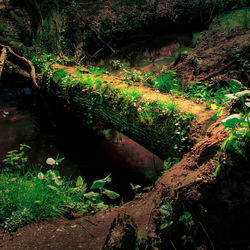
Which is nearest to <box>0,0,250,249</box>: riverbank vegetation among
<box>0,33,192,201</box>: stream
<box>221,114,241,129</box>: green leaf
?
<box>221,114,241,129</box>: green leaf

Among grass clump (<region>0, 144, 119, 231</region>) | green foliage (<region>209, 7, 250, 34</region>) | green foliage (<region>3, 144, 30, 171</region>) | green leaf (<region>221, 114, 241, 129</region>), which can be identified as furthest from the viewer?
green foliage (<region>209, 7, 250, 34</region>)

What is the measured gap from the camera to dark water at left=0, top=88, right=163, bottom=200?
3799mm

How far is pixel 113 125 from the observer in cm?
344

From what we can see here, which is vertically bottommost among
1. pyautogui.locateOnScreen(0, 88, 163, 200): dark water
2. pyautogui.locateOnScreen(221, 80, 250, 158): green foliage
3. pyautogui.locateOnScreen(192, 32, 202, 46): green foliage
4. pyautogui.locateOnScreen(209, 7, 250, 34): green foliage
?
pyautogui.locateOnScreen(0, 88, 163, 200): dark water

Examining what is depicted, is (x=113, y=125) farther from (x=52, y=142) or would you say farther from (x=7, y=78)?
(x=7, y=78)

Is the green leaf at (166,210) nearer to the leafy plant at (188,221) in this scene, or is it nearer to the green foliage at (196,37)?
the leafy plant at (188,221)

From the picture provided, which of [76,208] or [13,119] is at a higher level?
Result: [13,119]

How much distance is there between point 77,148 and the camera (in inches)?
177

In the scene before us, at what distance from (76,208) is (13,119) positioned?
3.87 meters

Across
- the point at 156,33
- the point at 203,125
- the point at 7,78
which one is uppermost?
the point at 156,33

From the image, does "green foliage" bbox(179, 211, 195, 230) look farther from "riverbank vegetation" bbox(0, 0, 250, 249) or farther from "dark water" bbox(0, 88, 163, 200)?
"dark water" bbox(0, 88, 163, 200)

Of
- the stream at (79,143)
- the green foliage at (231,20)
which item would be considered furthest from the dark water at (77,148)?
the green foliage at (231,20)

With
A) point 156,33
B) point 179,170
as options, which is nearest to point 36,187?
point 179,170

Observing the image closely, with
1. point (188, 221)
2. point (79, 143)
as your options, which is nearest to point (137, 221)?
point (188, 221)
